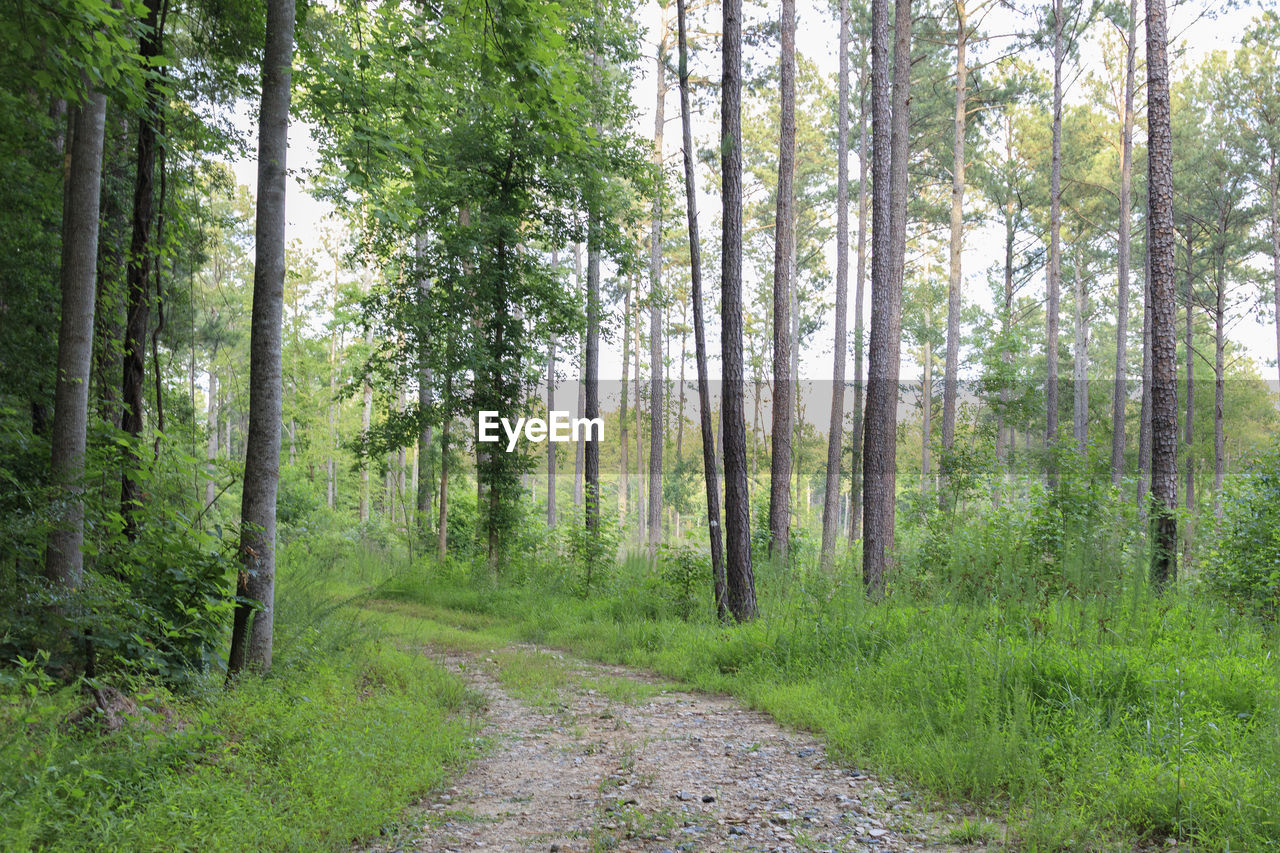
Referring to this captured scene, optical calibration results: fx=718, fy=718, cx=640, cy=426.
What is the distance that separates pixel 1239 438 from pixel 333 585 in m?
43.7

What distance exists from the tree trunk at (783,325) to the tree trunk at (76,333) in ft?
30.3

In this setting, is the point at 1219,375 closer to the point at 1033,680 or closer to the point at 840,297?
the point at 840,297

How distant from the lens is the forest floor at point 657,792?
375 cm

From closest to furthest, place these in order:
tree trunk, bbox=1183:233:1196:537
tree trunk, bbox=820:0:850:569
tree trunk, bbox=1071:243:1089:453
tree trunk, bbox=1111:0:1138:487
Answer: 1. tree trunk, bbox=820:0:850:569
2. tree trunk, bbox=1111:0:1138:487
3. tree trunk, bbox=1071:243:1089:453
4. tree trunk, bbox=1183:233:1196:537

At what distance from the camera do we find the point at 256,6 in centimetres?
662

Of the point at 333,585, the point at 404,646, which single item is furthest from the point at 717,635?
the point at 333,585

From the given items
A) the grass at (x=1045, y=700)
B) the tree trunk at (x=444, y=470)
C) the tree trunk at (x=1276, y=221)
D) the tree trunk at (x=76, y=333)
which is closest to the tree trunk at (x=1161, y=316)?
the grass at (x=1045, y=700)

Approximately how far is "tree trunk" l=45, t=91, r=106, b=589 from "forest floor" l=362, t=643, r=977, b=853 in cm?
349

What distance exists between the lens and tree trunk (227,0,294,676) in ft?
18.2

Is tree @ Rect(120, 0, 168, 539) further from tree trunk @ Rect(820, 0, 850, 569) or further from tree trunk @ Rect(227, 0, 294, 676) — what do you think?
tree trunk @ Rect(820, 0, 850, 569)

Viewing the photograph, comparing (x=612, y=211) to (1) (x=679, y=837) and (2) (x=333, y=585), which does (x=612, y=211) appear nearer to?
(2) (x=333, y=585)

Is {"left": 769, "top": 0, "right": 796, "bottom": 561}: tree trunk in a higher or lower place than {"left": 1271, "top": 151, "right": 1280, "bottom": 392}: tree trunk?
lower

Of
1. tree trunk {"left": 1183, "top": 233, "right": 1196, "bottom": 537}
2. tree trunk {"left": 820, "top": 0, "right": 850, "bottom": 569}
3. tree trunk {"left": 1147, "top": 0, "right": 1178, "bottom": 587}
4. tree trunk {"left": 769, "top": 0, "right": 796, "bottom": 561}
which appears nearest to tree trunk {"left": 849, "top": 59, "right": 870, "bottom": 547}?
tree trunk {"left": 820, "top": 0, "right": 850, "bottom": 569}

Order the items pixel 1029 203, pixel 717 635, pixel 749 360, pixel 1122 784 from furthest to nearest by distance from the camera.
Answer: pixel 749 360 → pixel 1029 203 → pixel 717 635 → pixel 1122 784
